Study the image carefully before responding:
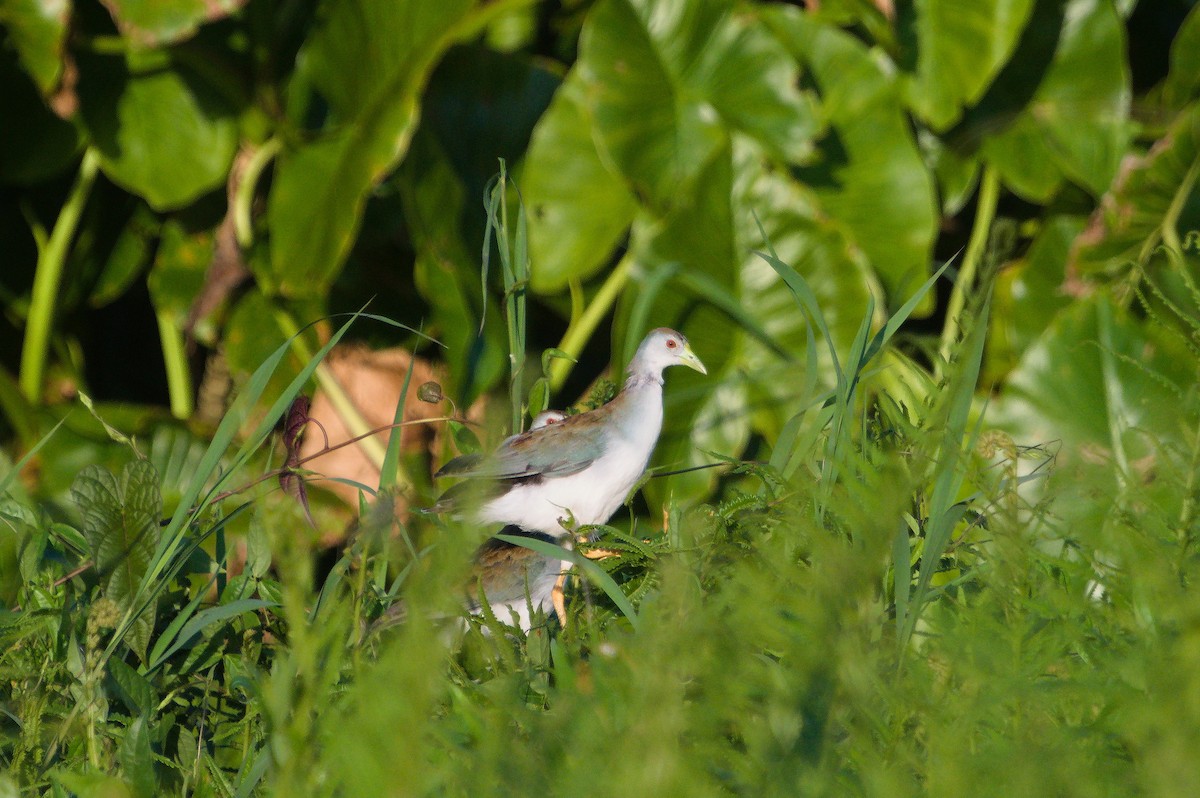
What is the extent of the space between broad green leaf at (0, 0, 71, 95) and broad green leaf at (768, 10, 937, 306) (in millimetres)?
1770

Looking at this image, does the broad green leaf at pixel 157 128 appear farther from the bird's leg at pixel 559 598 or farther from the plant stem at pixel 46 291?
the bird's leg at pixel 559 598

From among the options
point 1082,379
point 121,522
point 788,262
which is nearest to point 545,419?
point 121,522

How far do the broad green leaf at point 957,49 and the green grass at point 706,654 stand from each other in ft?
6.88

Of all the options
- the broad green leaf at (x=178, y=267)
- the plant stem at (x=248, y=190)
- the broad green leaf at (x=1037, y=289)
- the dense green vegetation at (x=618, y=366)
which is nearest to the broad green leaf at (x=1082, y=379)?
the dense green vegetation at (x=618, y=366)

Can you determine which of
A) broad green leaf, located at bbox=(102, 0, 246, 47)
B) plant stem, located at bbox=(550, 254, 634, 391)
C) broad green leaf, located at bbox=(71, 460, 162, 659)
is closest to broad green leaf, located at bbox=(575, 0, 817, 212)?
plant stem, located at bbox=(550, 254, 634, 391)

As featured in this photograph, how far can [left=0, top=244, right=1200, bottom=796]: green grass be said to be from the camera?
71 centimetres

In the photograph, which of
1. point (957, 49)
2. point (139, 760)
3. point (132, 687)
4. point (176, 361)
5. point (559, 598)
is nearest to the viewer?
point (139, 760)

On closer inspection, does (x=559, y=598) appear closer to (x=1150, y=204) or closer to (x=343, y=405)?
(x=343, y=405)

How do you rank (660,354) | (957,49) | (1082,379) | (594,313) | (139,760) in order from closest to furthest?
(139,760) < (660,354) < (1082,379) < (957,49) < (594,313)

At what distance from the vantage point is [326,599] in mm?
Answer: 1224

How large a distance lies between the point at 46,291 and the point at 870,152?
2318 millimetres

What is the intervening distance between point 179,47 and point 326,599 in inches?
97.6

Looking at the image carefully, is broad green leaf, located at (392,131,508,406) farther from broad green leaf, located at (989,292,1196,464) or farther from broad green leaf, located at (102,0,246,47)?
broad green leaf, located at (989,292,1196,464)

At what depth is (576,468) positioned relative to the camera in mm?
1795
